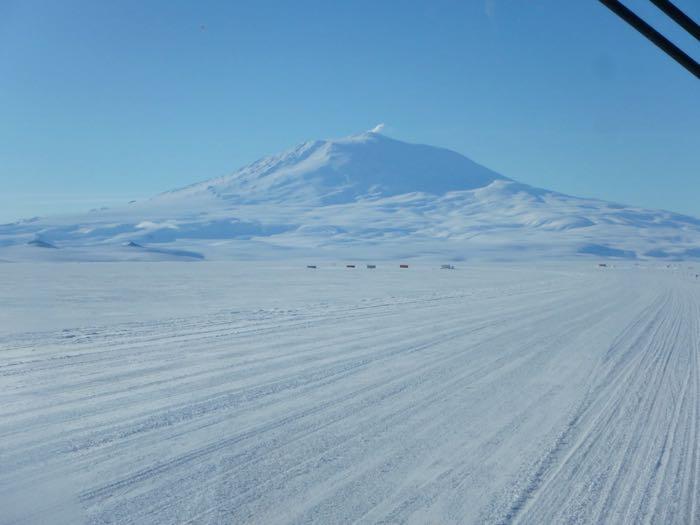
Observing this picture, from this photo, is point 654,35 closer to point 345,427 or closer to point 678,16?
point 678,16

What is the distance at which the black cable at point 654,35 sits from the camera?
303 centimetres

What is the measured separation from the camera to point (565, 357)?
10227 mm

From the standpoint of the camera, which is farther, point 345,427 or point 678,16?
point 345,427

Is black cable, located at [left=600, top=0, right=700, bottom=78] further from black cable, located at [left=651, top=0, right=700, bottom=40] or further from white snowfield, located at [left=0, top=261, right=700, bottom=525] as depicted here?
white snowfield, located at [left=0, top=261, right=700, bottom=525]

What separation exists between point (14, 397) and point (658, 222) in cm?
21384

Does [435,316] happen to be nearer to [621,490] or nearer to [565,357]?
[565,357]

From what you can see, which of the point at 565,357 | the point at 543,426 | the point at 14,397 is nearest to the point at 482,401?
the point at 543,426

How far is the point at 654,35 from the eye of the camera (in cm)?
306

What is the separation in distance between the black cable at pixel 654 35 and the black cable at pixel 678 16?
4.8 inches

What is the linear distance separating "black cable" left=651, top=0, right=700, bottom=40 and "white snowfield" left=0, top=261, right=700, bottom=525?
8.94 ft

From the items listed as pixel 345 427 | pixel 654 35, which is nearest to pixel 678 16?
pixel 654 35

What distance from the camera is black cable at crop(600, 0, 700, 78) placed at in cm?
303

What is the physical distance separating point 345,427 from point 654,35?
3969mm

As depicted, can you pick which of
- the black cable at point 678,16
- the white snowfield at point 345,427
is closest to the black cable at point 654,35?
the black cable at point 678,16
